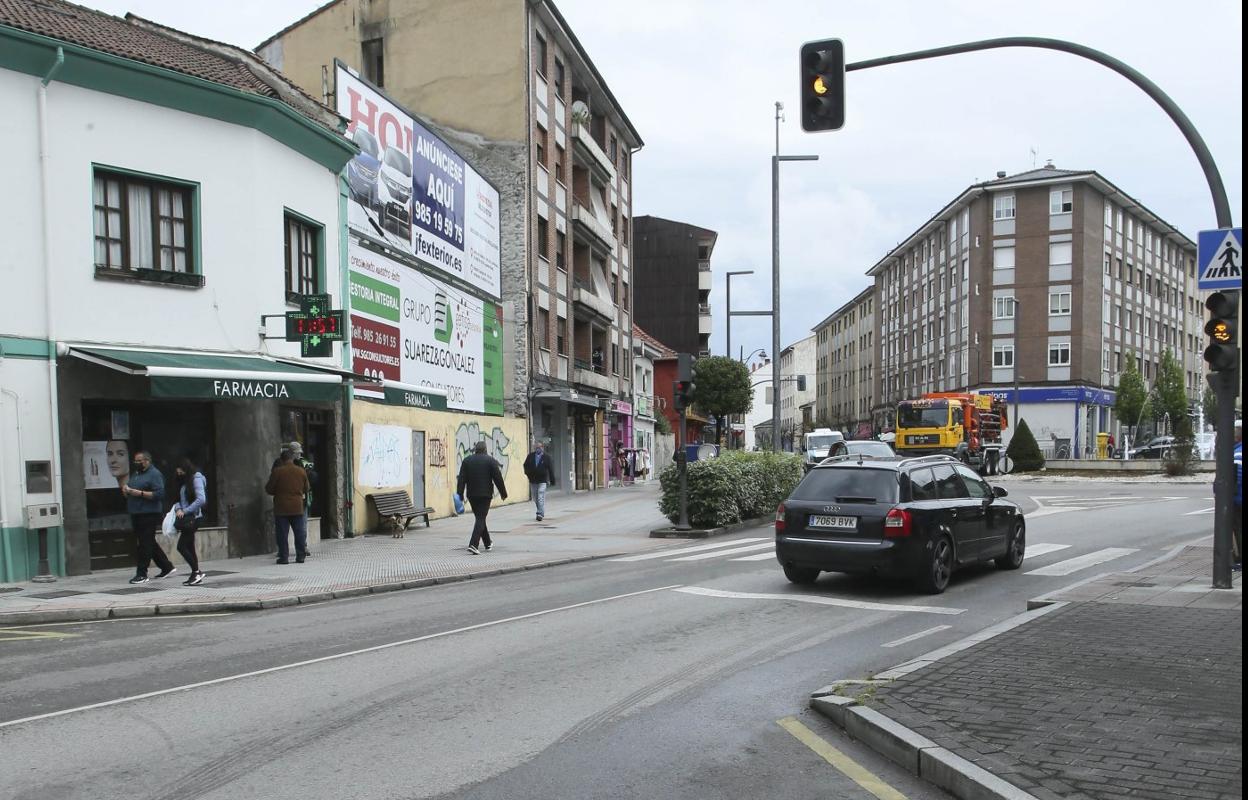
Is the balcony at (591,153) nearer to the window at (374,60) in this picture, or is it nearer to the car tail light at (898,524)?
the window at (374,60)

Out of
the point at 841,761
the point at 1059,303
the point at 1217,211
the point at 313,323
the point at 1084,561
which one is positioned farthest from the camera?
the point at 1059,303

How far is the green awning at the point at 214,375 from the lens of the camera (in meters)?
13.3

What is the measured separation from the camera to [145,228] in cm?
1464

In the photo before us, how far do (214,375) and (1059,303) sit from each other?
59.4 m

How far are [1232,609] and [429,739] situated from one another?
7.44 m

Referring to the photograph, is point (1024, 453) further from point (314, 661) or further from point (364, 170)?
point (314, 661)

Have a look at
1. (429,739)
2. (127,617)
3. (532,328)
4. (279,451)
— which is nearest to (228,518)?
(279,451)

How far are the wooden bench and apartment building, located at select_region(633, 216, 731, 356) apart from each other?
168ft

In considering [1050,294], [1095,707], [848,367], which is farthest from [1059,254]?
[1095,707]

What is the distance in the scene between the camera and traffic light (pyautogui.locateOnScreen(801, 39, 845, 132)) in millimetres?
11070

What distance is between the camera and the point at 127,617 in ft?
35.0

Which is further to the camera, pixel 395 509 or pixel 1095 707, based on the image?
pixel 395 509

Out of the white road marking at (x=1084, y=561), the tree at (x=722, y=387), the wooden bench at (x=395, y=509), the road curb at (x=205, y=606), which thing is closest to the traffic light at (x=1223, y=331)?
the white road marking at (x=1084, y=561)

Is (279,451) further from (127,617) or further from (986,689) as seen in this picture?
(986,689)
